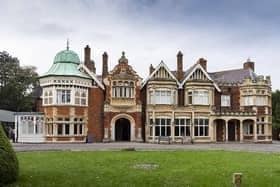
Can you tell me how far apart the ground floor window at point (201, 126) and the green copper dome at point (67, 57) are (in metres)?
15.6

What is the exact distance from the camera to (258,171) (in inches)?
636

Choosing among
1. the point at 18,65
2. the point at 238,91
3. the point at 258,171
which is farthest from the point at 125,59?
the point at 258,171

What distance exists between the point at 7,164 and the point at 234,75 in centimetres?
4661

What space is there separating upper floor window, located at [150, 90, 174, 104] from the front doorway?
425cm

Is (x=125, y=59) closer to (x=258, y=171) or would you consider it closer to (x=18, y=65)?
(x=18, y=65)

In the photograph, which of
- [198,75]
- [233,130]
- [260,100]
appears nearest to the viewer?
[198,75]

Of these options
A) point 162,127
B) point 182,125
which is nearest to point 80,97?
point 162,127

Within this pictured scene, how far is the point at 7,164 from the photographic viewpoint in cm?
1200

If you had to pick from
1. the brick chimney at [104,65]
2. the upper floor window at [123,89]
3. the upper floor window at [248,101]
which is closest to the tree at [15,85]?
the brick chimney at [104,65]

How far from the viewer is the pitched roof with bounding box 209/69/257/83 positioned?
53406mm

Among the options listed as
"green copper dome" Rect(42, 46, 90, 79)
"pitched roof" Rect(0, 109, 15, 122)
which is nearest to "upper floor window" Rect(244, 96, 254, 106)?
"green copper dome" Rect(42, 46, 90, 79)

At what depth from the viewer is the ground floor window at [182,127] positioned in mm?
48875

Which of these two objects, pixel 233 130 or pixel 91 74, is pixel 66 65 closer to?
pixel 91 74

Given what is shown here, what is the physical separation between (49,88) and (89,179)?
33.1m
